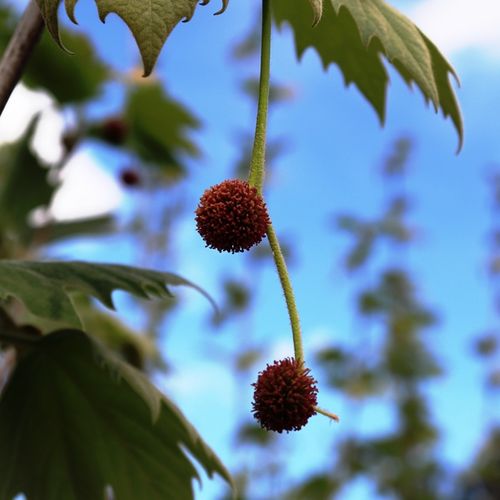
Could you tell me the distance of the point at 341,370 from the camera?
5.66 meters

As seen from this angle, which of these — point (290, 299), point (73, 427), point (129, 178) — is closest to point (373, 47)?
point (290, 299)

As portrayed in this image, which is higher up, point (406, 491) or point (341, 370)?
point (341, 370)

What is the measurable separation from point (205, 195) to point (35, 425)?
0.73 metres

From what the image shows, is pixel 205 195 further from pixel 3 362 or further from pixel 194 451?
pixel 3 362

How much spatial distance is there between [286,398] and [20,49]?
2.17 ft

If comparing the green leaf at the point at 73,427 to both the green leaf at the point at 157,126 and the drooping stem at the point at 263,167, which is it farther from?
the green leaf at the point at 157,126

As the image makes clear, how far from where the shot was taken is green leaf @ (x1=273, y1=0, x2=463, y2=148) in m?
0.92

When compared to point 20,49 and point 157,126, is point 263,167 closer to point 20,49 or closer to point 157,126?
point 20,49

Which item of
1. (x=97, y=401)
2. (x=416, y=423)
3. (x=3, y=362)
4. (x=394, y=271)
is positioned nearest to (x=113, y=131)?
(x=3, y=362)

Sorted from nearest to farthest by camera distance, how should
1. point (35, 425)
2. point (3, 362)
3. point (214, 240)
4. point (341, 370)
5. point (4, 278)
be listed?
point (214, 240) → point (4, 278) → point (35, 425) → point (3, 362) → point (341, 370)

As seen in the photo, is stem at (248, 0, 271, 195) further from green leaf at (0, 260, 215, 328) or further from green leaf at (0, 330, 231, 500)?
green leaf at (0, 330, 231, 500)

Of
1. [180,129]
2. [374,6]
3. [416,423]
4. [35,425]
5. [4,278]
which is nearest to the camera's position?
[374,6]

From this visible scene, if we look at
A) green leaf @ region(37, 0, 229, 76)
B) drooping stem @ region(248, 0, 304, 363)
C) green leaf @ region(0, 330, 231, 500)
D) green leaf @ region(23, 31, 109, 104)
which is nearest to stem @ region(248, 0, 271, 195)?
drooping stem @ region(248, 0, 304, 363)

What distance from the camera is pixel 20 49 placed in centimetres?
109
